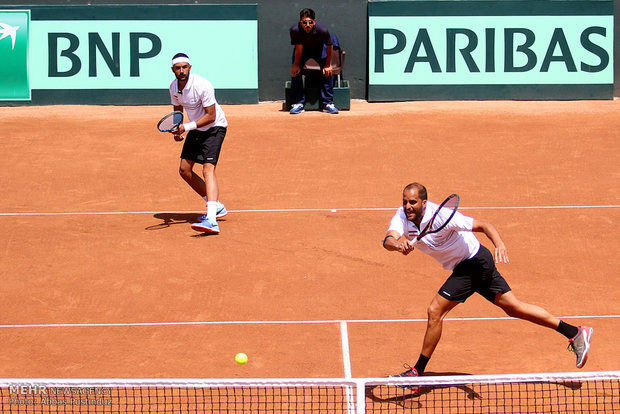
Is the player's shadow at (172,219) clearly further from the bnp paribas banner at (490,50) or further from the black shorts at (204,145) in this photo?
the bnp paribas banner at (490,50)

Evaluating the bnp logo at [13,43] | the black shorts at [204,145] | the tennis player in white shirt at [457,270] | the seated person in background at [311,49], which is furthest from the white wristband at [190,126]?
the bnp logo at [13,43]

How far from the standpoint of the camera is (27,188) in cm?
1340

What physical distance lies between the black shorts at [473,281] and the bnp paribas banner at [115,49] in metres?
11.8

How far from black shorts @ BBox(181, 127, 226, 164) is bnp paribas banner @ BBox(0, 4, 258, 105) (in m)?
6.91

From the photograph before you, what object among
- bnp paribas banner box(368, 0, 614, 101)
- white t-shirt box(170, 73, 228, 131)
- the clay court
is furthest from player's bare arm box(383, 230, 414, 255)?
bnp paribas banner box(368, 0, 614, 101)

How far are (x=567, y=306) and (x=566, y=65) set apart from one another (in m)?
10.4

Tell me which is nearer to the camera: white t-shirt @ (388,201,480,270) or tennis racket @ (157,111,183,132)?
white t-shirt @ (388,201,480,270)

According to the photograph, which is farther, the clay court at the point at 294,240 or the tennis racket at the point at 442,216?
the clay court at the point at 294,240

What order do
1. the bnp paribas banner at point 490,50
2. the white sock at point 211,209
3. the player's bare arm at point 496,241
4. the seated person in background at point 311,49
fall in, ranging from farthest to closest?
the bnp paribas banner at point 490,50 → the seated person in background at point 311,49 → the white sock at point 211,209 → the player's bare arm at point 496,241

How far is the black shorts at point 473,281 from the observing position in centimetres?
671

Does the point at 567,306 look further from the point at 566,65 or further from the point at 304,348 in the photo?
the point at 566,65

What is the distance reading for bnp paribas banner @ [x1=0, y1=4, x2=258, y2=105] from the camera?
1752 cm

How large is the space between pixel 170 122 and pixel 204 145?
536mm

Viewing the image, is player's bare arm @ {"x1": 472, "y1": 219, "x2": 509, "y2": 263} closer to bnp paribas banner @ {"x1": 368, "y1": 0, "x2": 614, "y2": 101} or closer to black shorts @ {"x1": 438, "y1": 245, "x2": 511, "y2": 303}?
black shorts @ {"x1": 438, "y1": 245, "x2": 511, "y2": 303}
